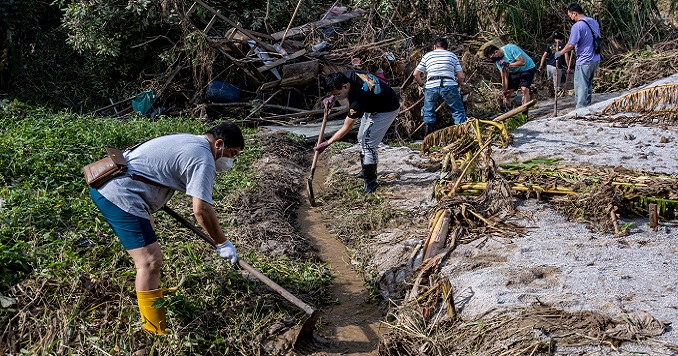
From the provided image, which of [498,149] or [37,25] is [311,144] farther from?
[37,25]

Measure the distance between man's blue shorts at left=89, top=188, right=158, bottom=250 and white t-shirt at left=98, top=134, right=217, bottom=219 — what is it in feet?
0.10

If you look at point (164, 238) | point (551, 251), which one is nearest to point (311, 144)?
point (164, 238)

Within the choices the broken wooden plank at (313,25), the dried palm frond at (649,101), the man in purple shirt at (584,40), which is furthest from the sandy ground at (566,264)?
the broken wooden plank at (313,25)

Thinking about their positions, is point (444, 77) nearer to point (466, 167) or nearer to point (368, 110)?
point (368, 110)

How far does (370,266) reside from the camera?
5.28m

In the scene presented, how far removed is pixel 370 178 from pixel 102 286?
11.6 ft

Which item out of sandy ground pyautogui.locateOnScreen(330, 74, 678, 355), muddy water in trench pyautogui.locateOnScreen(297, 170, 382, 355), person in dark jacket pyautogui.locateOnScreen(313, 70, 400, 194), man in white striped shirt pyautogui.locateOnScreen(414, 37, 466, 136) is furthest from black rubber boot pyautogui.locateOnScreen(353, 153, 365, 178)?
man in white striped shirt pyautogui.locateOnScreen(414, 37, 466, 136)

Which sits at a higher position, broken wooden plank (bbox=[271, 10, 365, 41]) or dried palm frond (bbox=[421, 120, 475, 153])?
broken wooden plank (bbox=[271, 10, 365, 41])

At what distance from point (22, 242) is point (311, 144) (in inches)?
227

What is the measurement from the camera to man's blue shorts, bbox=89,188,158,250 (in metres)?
3.60

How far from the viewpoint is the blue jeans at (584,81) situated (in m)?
9.17

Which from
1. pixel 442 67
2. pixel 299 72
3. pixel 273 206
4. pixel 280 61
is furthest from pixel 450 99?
pixel 280 61

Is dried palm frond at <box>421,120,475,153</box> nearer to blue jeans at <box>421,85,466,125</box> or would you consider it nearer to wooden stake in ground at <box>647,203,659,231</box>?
blue jeans at <box>421,85,466,125</box>

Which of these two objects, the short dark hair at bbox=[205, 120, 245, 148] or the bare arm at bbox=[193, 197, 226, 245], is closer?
the bare arm at bbox=[193, 197, 226, 245]
